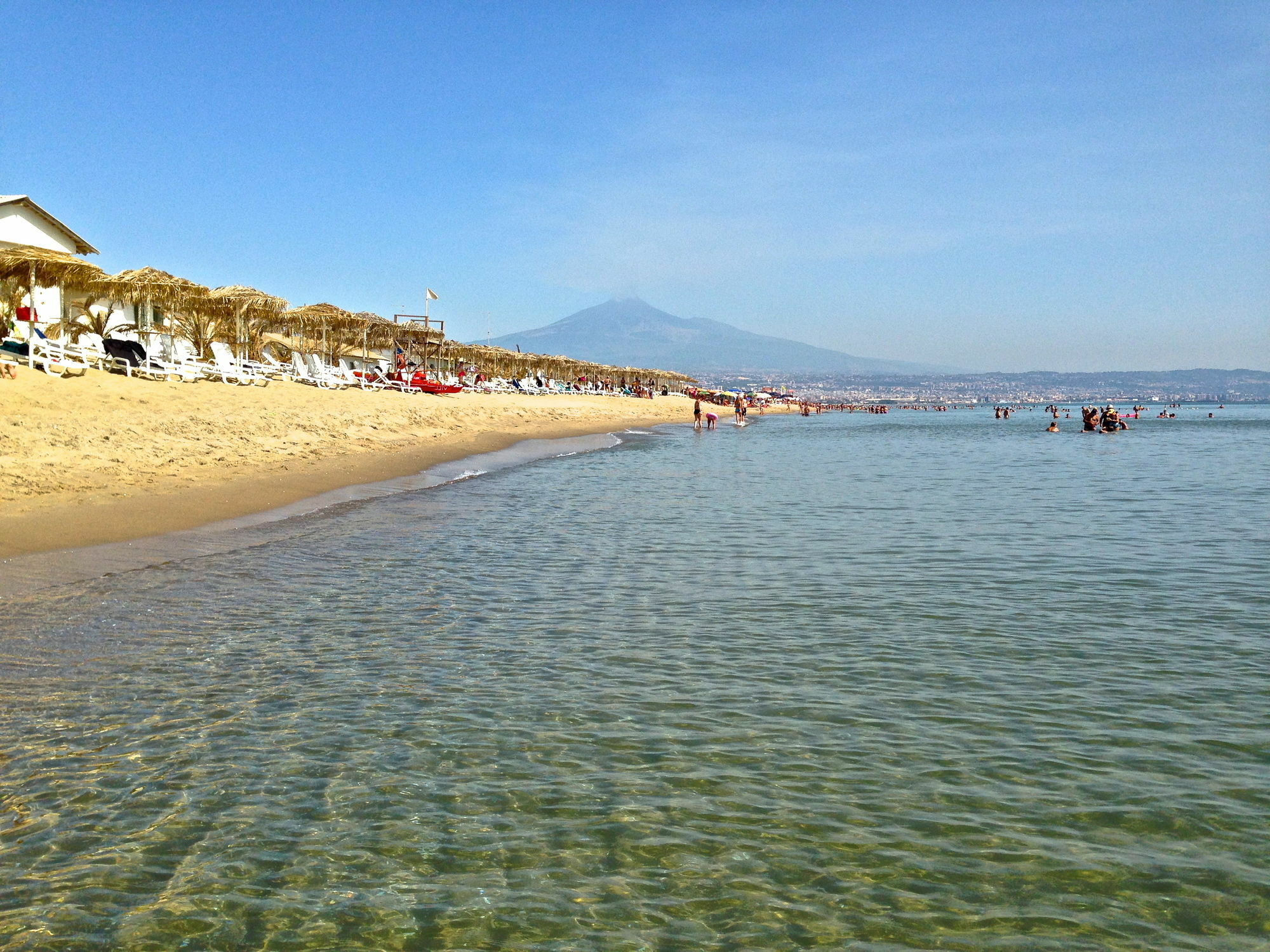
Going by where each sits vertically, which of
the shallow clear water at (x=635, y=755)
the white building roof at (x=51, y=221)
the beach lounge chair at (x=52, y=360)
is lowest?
the shallow clear water at (x=635, y=755)

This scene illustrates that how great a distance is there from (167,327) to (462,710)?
120 ft

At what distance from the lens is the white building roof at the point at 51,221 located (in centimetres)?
3031

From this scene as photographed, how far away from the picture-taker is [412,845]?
4168 millimetres

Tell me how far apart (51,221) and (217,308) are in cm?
598

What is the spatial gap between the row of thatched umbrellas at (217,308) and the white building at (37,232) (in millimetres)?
1124

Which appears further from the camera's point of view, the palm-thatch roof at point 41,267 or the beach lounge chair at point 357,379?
the beach lounge chair at point 357,379

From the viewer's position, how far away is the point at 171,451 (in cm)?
1606

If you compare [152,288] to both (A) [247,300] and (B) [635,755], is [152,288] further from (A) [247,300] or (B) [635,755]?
(B) [635,755]

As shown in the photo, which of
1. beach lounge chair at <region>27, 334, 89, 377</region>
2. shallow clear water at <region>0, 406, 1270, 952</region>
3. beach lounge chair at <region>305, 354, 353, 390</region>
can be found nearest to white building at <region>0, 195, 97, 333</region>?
beach lounge chair at <region>27, 334, 89, 377</region>

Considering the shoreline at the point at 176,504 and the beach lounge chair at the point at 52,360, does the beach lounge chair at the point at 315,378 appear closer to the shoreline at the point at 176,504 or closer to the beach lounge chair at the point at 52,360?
the beach lounge chair at the point at 52,360

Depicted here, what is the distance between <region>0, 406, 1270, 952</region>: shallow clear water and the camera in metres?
3.67

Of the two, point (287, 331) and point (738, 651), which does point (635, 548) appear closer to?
point (738, 651)

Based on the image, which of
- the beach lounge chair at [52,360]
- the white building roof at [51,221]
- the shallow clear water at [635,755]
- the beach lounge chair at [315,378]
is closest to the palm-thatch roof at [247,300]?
the beach lounge chair at [315,378]

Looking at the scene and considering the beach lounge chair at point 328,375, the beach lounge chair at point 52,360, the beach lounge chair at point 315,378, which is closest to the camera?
the beach lounge chair at point 52,360
